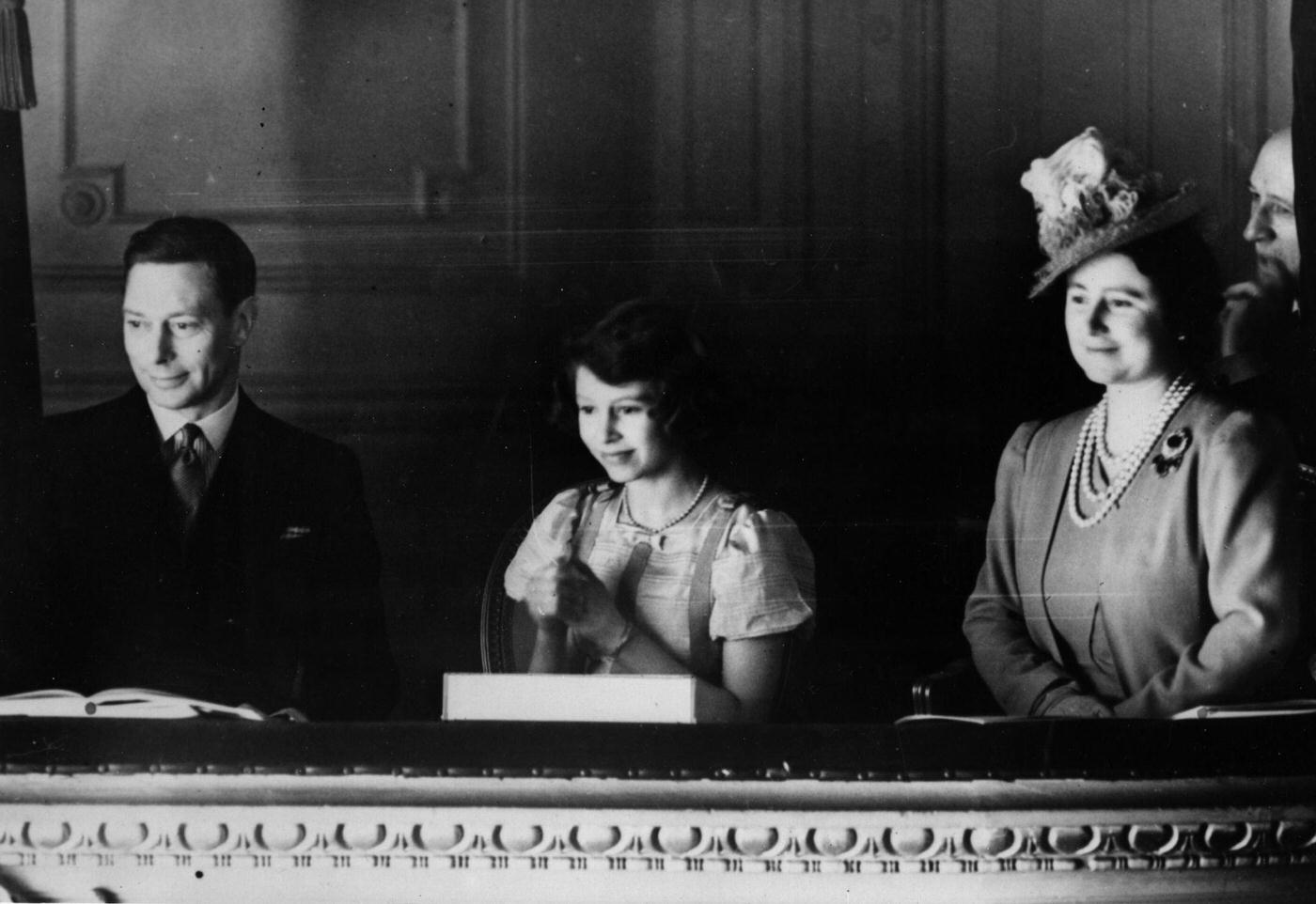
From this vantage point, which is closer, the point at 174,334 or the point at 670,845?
the point at 670,845

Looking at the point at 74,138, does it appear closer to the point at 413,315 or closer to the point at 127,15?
the point at 127,15

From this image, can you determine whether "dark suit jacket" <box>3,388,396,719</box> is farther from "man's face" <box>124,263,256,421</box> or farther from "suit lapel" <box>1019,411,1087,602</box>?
"suit lapel" <box>1019,411,1087,602</box>

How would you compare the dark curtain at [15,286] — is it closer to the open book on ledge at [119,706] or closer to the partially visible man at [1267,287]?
the open book on ledge at [119,706]

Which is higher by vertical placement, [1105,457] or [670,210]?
[670,210]

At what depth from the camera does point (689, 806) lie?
4.43ft

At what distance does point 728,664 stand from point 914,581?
21cm

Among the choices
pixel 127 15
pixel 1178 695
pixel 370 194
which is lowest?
pixel 1178 695

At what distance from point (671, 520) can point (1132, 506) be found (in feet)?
1.56

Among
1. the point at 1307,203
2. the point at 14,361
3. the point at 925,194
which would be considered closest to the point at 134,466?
the point at 14,361

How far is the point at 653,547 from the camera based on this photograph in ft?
4.69

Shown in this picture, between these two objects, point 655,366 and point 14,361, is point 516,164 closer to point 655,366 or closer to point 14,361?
point 655,366

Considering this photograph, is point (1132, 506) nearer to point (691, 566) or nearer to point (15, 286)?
point (691, 566)

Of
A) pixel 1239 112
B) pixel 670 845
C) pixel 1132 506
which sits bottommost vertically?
pixel 670 845

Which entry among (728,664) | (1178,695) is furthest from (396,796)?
(1178,695)
